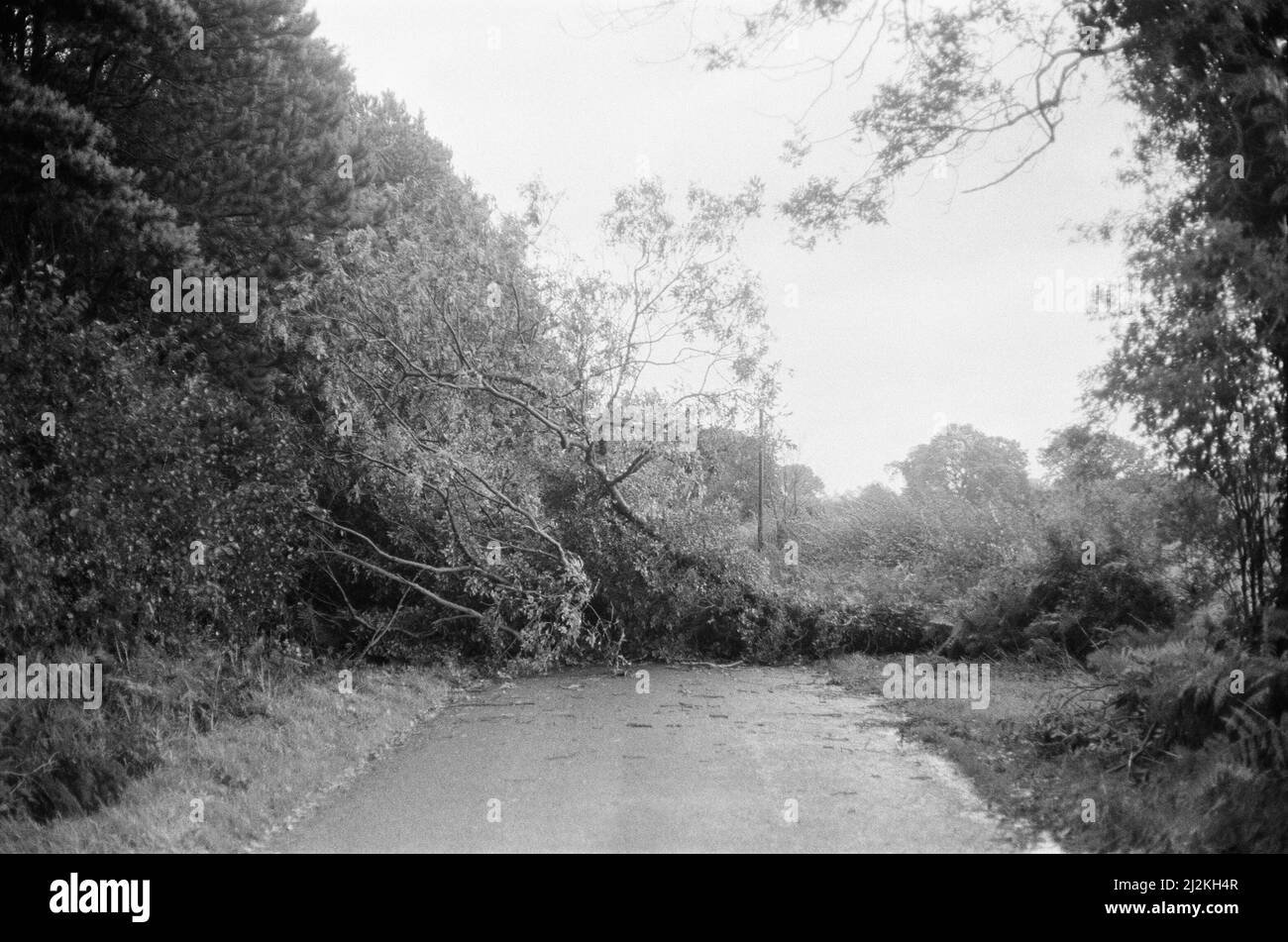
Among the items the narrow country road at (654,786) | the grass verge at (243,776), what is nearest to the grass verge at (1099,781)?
the narrow country road at (654,786)

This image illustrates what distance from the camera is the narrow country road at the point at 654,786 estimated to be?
263 inches

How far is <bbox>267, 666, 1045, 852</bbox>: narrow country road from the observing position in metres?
6.68

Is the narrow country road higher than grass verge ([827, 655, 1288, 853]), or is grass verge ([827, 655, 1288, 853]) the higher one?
grass verge ([827, 655, 1288, 853])

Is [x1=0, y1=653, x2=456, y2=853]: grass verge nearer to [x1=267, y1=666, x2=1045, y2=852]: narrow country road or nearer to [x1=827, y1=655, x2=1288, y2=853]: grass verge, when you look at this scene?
[x1=267, y1=666, x2=1045, y2=852]: narrow country road

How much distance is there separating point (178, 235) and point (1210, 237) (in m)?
12.6

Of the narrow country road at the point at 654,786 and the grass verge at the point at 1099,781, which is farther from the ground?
the grass verge at the point at 1099,781

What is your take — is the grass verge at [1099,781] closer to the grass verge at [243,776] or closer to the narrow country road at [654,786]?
the narrow country road at [654,786]

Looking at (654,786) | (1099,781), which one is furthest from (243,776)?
(1099,781)

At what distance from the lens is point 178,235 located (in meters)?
14.2

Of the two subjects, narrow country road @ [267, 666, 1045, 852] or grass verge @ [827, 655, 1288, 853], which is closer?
grass verge @ [827, 655, 1288, 853]

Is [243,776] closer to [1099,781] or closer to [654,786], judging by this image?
[654,786]

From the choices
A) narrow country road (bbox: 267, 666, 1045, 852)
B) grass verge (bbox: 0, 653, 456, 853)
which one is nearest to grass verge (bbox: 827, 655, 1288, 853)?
narrow country road (bbox: 267, 666, 1045, 852)
